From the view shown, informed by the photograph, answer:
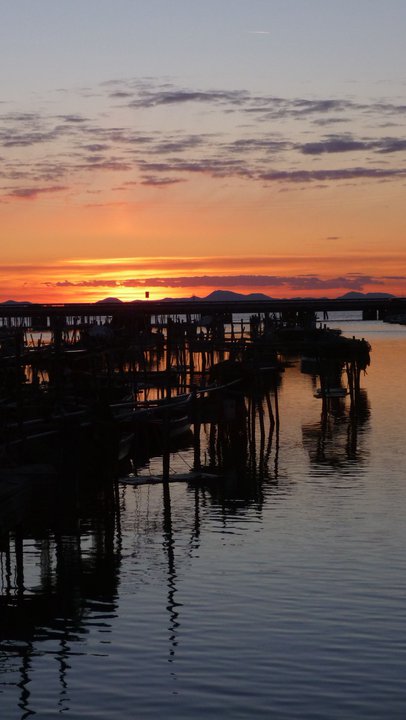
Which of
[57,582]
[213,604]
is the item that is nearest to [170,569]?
[57,582]

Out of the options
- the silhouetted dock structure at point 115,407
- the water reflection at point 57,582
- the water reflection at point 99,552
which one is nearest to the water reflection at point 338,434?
the water reflection at point 99,552

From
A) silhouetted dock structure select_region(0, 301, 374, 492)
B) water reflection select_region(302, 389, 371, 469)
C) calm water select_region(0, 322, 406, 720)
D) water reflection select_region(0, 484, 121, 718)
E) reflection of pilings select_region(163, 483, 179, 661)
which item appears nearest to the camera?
calm water select_region(0, 322, 406, 720)

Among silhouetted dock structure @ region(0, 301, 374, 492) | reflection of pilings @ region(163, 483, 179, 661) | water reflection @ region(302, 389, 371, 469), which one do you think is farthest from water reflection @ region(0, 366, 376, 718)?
silhouetted dock structure @ region(0, 301, 374, 492)

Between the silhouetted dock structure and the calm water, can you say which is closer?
the calm water

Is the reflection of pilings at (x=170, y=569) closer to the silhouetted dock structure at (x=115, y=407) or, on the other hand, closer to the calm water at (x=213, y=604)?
the calm water at (x=213, y=604)

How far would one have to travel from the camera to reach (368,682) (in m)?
21.5

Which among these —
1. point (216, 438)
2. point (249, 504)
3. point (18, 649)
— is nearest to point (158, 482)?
point (249, 504)

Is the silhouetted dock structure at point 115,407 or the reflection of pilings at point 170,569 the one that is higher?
the silhouetted dock structure at point 115,407

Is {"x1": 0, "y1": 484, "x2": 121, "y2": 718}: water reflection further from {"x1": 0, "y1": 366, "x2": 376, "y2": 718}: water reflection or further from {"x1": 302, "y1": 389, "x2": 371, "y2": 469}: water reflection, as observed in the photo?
{"x1": 302, "y1": 389, "x2": 371, "y2": 469}: water reflection

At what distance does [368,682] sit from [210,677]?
10.0 feet

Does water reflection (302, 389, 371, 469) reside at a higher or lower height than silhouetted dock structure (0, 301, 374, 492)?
lower

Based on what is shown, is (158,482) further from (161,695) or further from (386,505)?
(161,695)

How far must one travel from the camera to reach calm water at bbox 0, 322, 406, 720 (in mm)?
21219

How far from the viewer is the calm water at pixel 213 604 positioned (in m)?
21.2
